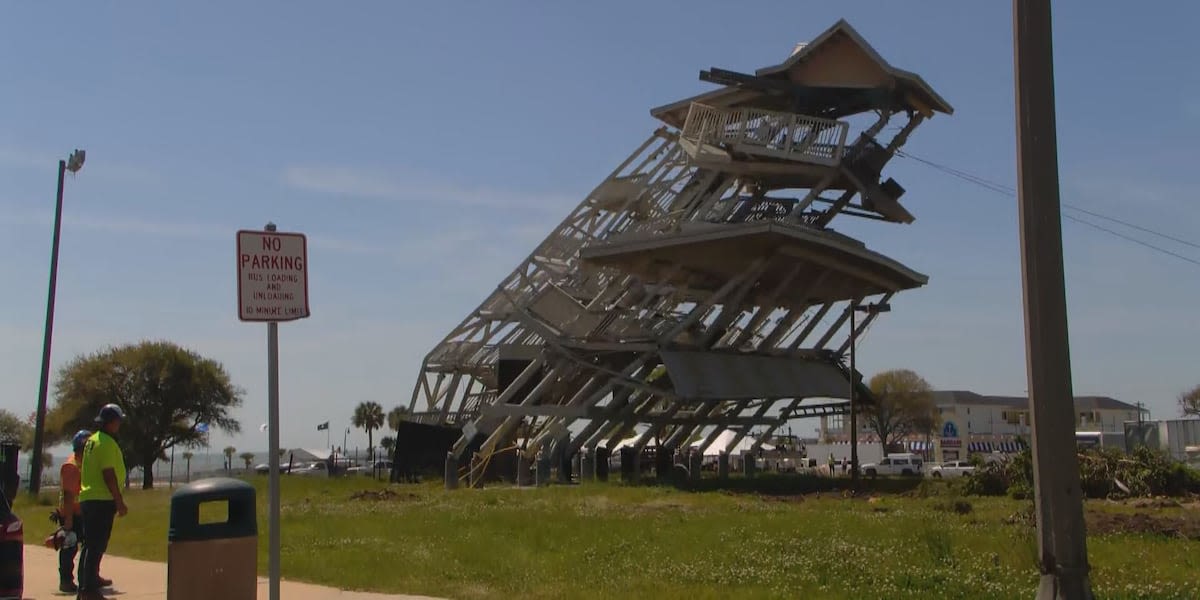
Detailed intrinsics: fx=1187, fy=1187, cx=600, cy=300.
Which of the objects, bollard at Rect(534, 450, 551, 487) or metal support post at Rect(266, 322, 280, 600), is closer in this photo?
metal support post at Rect(266, 322, 280, 600)

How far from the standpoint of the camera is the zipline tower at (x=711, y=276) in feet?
144

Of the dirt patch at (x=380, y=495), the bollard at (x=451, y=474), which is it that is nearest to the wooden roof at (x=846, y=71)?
the bollard at (x=451, y=474)

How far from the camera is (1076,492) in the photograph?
918 centimetres

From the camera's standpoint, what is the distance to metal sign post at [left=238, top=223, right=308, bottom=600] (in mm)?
7879

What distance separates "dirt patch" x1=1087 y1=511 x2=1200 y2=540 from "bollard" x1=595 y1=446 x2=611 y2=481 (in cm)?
2602

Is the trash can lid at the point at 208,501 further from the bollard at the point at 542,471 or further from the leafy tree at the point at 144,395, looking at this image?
the leafy tree at the point at 144,395

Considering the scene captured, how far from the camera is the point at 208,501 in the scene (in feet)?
30.1

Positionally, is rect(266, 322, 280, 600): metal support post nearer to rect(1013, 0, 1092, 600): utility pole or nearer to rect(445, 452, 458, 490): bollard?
rect(1013, 0, 1092, 600): utility pole

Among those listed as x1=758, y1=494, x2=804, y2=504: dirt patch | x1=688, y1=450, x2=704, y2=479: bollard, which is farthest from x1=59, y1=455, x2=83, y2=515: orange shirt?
x1=688, y1=450, x2=704, y2=479: bollard

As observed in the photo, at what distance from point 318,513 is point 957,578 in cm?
1493

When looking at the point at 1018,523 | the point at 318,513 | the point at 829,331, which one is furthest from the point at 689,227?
the point at 1018,523

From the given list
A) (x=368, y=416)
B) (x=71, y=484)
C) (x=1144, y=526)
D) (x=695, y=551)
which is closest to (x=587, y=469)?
(x=1144, y=526)

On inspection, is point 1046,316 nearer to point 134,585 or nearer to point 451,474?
point 134,585

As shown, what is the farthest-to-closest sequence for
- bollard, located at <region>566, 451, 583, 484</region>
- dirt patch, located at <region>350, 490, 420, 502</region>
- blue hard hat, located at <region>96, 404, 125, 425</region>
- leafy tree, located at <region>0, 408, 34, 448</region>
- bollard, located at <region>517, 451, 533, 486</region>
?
leafy tree, located at <region>0, 408, 34, 448</region> < bollard, located at <region>566, 451, 583, 484</region> < bollard, located at <region>517, 451, 533, 486</region> < dirt patch, located at <region>350, 490, 420, 502</region> < blue hard hat, located at <region>96, 404, 125, 425</region>
